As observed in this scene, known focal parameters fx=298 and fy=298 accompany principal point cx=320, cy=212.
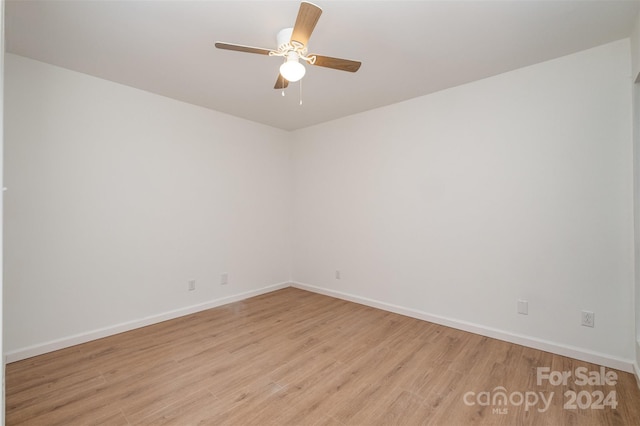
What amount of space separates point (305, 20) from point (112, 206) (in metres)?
2.60

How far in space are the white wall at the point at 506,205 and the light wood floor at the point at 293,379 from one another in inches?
15.3

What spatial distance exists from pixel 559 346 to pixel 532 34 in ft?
8.28

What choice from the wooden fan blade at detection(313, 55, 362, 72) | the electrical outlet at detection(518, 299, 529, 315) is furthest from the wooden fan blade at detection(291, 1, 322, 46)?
the electrical outlet at detection(518, 299, 529, 315)

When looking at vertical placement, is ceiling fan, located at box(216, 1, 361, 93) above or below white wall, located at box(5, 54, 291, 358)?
above

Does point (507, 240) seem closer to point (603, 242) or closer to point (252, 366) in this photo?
point (603, 242)

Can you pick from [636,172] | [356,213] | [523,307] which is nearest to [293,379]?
[523,307]

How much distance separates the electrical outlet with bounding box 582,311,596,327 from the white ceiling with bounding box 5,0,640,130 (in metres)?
2.15

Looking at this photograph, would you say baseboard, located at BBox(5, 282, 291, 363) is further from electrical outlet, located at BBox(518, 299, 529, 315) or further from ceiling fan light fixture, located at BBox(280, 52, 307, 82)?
electrical outlet, located at BBox(518, 299, 529, 315)

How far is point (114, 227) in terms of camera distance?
9.82ft

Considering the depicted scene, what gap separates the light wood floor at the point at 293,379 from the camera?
6.01ft

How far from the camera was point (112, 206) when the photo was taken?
9.77 feet

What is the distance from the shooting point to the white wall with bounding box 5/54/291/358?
2516 mm

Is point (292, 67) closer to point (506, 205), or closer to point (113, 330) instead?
point (506, 205)

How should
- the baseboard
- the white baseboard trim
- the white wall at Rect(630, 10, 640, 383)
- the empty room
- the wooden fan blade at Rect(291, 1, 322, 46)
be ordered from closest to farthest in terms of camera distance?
the wooden fan blade at Rect(291, 1, 322, 46)
the empty room
the white wall at Rect(630, 10, 640, 383)
the white baseboard trim
the baseboard
